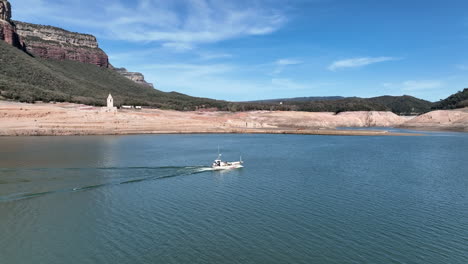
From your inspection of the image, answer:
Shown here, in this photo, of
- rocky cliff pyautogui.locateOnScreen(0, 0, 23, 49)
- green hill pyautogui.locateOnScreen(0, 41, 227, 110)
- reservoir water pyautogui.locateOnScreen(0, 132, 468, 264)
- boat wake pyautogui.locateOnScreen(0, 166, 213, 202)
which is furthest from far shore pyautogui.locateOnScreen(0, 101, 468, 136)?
rocky cliff pyautogui.locateOnScreen(0, 0, 23, 49)

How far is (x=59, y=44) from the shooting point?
160m

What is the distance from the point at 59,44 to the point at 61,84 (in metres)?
60.6

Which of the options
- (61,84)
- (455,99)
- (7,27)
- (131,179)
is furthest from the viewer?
(455,99)

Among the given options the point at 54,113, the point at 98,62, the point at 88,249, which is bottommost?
the point at 88,249

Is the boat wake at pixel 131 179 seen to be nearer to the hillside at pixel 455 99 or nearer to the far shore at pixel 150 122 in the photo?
the far shore at pixel 150 122

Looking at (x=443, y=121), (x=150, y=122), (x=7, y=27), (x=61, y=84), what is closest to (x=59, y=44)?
(x=7, y=27)

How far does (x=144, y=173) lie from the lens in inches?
1238

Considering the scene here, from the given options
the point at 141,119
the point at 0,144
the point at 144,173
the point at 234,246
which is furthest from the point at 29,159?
the point at 141,119

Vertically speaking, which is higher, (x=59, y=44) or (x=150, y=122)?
(x=59, y=44)

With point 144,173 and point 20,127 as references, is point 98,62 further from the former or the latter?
point 144,173

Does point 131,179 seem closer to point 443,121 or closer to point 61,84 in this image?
point 61,84

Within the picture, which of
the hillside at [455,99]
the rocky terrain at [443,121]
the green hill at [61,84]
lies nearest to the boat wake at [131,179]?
the green hill at [61,84]

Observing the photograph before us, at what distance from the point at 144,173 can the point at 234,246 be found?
17658 millimetres

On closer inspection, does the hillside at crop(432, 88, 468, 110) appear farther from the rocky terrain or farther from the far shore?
the far shore
